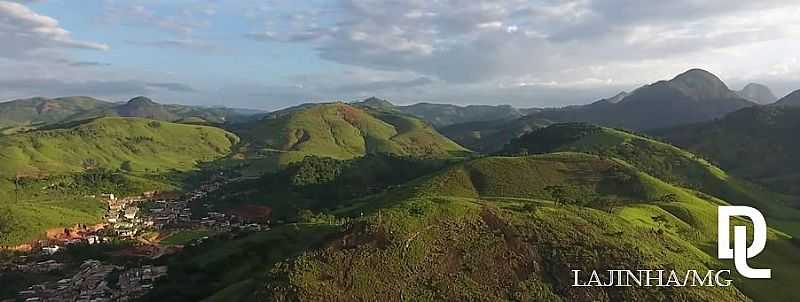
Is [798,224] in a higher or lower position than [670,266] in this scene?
lower

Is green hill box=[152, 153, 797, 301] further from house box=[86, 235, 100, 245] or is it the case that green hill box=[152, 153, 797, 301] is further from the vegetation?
the vegetation

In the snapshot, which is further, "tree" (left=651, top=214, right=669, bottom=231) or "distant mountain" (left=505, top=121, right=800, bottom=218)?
"distant mountain" (left=505, top=121, right=800, bottom=218)

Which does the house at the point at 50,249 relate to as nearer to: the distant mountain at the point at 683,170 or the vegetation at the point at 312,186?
the vegetation at the point at 312,186

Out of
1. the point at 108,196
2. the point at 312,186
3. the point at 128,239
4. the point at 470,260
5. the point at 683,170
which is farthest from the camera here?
the point at 108,196

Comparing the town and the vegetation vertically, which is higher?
the vegetation

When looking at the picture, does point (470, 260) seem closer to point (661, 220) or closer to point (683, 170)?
point (661, 220)

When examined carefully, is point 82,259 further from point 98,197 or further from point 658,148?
point 658,148

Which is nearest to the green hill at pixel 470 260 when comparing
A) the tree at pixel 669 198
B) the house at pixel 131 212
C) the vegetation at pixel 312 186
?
the tree at pixel 669 198

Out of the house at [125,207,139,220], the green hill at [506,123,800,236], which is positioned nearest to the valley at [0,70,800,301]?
the green hill at [506,123,800,236]

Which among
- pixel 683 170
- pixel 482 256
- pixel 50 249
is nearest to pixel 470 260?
pixel 482 256

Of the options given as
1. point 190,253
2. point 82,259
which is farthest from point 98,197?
point 190,253

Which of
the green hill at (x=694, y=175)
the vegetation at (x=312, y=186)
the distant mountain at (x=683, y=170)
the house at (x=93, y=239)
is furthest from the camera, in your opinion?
the vegetation at (x=312, y=186)
